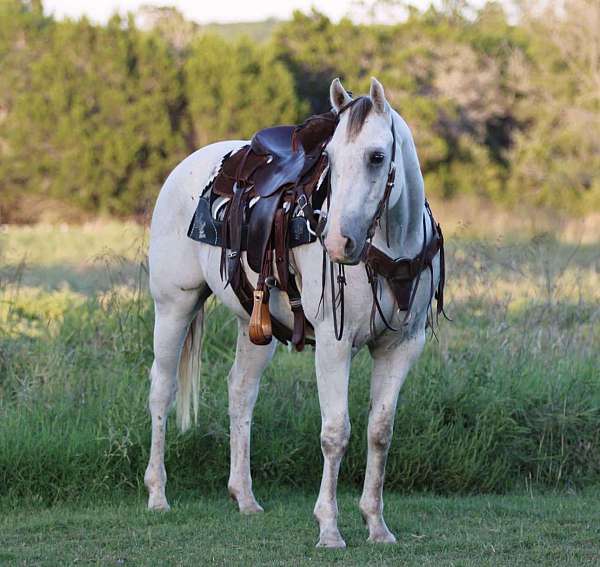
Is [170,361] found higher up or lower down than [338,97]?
lower down

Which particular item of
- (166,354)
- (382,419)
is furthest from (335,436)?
(166,354)

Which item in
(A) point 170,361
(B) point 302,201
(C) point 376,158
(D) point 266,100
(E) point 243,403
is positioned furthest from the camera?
(D) point 266,100

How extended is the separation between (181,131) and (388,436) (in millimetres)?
25775

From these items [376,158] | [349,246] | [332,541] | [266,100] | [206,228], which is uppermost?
[376,158]

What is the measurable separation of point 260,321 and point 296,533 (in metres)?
1.07

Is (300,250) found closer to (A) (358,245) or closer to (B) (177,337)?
(A) (358,245)

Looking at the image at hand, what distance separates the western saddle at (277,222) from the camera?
4.83 m

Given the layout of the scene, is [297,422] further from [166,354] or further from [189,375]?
[166,354]

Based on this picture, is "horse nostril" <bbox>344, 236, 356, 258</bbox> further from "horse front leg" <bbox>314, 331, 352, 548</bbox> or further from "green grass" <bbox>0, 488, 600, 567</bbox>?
"green grass" <bbox>0, 488, 600, 567</bbox>

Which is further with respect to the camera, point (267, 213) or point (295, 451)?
point (295, 451)

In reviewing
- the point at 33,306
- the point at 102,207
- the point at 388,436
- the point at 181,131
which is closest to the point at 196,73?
the point at 181,131

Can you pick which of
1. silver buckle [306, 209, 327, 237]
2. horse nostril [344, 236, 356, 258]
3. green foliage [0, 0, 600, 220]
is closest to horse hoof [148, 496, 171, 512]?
silver buckle [306, 209, 327, 237]

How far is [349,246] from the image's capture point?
4230 millimetres

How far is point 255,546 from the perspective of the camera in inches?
197
